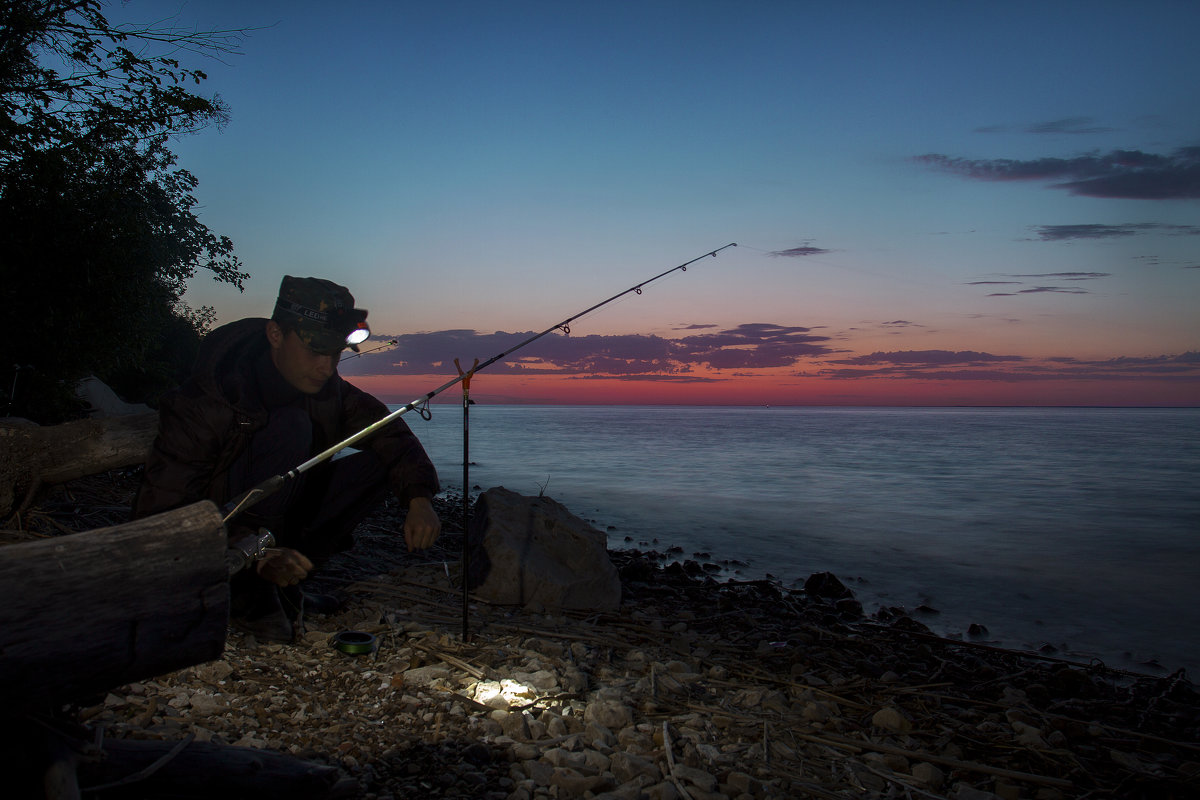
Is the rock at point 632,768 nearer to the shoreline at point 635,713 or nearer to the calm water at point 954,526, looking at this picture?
the shoreline at point 635,713

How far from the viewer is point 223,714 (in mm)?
3396

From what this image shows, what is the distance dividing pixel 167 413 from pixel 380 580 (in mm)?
2576

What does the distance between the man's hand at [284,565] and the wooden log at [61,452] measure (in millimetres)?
2764

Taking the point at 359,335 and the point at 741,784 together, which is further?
the point at 359,335

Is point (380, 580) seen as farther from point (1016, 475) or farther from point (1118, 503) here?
point (1016, 475)

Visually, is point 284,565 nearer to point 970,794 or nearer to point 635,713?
point 635,713

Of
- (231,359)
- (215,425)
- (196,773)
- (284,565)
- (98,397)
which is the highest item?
(231,359)

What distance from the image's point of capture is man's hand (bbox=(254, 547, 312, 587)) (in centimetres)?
381

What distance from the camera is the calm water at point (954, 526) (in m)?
8.70

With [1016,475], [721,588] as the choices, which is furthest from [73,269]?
[1016,475]

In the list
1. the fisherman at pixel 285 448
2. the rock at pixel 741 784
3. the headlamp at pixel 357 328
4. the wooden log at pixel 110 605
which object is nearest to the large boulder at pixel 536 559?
the fisherman at pixel 285 448

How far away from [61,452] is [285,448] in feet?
8.95

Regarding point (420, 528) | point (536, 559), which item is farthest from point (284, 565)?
point (536, 559)

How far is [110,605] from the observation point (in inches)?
79.7
